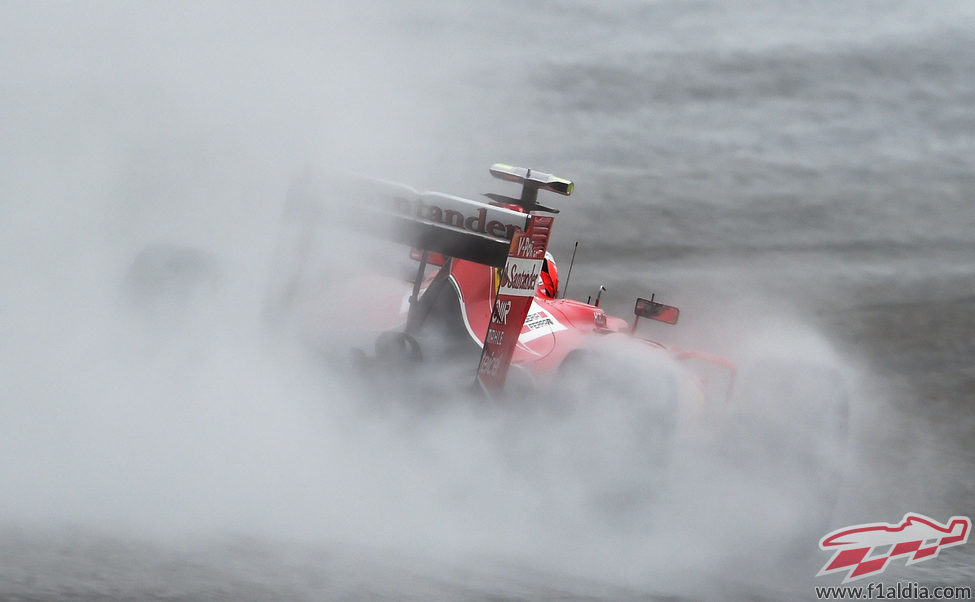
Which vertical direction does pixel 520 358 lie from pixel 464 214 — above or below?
below

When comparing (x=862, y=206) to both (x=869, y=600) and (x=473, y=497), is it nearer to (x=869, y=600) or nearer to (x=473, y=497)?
(x=869, y=600)

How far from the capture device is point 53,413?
5363 mm

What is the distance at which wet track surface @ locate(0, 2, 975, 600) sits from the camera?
16.7 ft

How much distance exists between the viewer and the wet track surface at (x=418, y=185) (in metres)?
5.08

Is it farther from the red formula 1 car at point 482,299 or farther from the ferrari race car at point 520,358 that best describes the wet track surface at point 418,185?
the red formula 1 car at point 482,299

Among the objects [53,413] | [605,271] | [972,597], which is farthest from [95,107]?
[605,271]
